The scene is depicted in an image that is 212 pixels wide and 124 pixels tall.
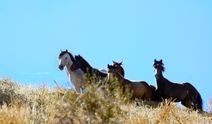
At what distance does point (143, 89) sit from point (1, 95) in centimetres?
686

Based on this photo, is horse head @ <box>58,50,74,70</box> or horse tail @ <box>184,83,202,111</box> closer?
horse head @ <box>58,50,74,70</box>

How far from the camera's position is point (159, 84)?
71.7 feet

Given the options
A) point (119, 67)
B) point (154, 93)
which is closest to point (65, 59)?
point (119, 67)

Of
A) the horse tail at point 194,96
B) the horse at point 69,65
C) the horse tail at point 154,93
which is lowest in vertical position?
the horse tail at point 194,96

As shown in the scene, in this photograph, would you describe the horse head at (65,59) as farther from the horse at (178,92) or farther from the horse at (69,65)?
the horse at (178,92)

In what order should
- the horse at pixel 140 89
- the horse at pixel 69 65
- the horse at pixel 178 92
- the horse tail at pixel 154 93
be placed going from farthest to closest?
the horse tail at pixel 154 93
the horse at pixel 178 92
the horse at pixel 140 89
the horse at pixel 69 65

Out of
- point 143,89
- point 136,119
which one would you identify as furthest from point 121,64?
point 136,119

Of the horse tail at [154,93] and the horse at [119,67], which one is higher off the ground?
the horse at [119,67]

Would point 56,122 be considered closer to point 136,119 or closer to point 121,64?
point 136,119

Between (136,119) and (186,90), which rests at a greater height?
(186,90)

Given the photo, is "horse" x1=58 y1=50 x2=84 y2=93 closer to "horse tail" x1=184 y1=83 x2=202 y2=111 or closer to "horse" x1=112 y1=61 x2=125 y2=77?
"horse" x1=112 y1=61 x2=125 y2=77

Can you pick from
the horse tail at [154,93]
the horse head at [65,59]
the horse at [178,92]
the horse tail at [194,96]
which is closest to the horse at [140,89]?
the horse tail at [154,93]

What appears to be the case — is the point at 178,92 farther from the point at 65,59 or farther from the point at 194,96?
the point at 65,59

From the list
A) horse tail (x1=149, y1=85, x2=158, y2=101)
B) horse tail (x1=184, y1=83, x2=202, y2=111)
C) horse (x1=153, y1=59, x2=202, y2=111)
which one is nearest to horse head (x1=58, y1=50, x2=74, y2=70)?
horse (x1=153, y1=59, x2=202, y2=111)
